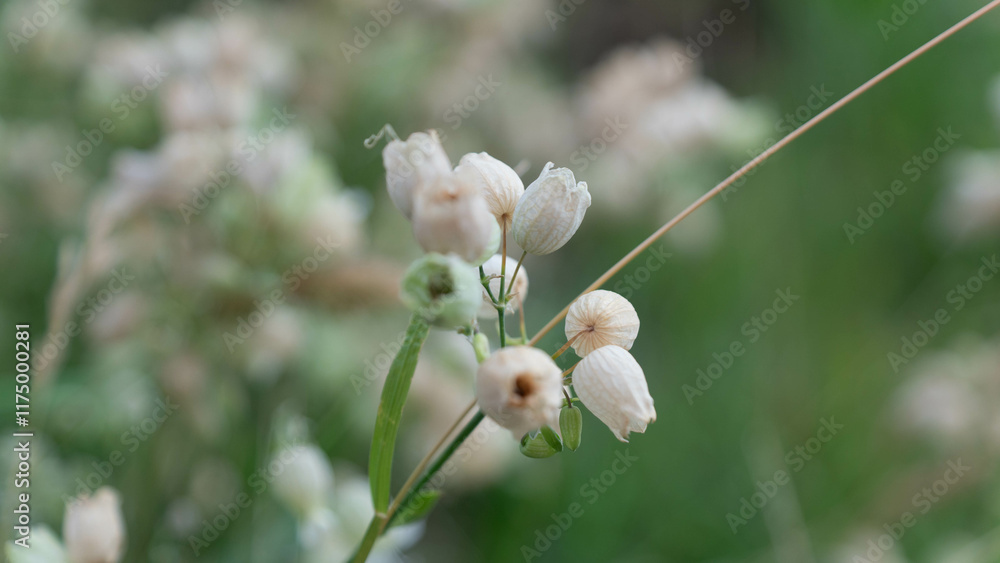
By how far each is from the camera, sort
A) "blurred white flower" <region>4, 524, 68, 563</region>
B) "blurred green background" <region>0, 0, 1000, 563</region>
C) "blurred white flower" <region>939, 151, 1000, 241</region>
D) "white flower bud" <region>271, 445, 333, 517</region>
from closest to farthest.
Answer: "blurred white flower" <region>4, 524, 68, 563</region> → "white flower bud" <region>271, 445, 333, 517</region> → "blurred green background" <region>0, 0, 1000, 563</region> → "blurred white flower" <region>939, 151, 1000, 241</region>

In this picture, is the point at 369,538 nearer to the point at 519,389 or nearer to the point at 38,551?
the point at 519,389

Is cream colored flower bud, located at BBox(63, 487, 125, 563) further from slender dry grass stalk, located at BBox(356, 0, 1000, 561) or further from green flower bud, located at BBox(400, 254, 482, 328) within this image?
green flower bud, located at BBox(400, 254, 482, 328)

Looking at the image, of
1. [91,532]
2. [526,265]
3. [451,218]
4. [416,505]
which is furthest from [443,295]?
[526,265]

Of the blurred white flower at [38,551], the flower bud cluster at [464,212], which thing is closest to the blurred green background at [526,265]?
the blurred white flower at [38,551]

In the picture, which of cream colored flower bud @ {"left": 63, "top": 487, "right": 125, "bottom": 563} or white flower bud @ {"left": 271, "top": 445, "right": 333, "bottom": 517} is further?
white flower bud @ {"left": 271, "top": 445, "right": 333, "bottom": 517}

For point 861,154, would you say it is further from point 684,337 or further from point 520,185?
point 520,185

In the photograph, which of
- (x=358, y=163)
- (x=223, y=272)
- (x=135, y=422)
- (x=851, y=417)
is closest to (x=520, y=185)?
(x=223, y=272)

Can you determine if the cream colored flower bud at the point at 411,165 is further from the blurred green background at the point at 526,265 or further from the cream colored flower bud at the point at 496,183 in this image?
the blurred green background at the point at 526,265

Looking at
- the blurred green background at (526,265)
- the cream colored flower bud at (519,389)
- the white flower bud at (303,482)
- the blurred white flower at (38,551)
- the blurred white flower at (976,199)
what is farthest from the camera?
the blurred white flower at (976,199)

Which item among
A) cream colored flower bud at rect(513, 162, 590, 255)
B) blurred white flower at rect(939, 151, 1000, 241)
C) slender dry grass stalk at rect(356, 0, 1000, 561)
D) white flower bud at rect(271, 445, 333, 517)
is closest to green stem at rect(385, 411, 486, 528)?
slender dry grass stalk at rect(356, 0, 1000, 561)
